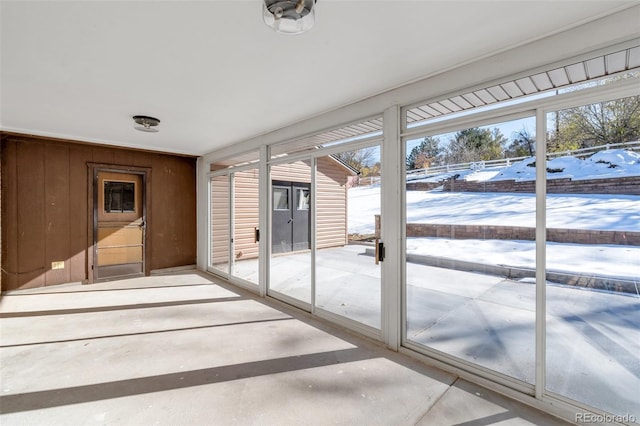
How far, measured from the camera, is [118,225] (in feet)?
18.0

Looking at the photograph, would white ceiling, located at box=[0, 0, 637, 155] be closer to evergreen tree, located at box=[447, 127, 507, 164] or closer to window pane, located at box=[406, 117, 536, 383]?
evergreen tree, located at box=[447, 127, 507, 164]

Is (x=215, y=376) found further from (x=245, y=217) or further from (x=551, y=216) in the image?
(x=245, y=217)

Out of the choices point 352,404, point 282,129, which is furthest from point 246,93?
point 352,404

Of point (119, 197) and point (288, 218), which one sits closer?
point (288, 218)

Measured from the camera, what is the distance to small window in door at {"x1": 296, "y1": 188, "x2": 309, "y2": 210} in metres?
4.20

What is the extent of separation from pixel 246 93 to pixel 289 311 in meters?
2.71

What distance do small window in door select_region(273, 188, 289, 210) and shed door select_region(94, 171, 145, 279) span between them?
117 inches

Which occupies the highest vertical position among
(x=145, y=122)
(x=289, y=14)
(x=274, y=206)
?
(x=145, y=122)

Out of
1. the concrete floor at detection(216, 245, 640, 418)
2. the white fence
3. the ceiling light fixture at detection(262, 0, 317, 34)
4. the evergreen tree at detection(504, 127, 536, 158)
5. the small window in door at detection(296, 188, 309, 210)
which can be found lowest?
the concrete floor at detection(216, 245, 640, 418)

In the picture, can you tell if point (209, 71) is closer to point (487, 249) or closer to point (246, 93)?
point (246, 93)

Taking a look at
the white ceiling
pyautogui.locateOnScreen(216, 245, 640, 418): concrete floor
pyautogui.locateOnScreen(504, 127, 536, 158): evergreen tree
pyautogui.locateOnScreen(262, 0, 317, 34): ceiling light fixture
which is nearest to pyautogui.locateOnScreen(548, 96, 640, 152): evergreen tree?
pyautogui.locateOnScreen(504, 127, 536, 158): evergreen tree

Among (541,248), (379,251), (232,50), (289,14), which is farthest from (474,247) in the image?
(232,50)

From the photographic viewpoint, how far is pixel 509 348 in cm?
242

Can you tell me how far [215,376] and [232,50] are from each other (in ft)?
8.39
